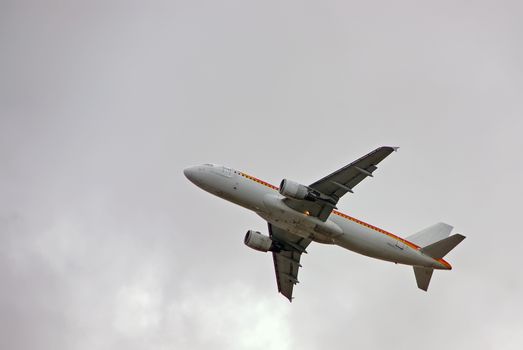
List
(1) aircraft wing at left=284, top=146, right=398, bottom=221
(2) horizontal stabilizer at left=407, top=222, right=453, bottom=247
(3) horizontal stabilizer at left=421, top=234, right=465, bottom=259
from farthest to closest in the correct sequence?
(2) horizontal stabilizer at left=407, top=222, right=453, bottom=247
(3) horizontal stabilizer at left=421, top=234, right=465, bottom=259
(1) aircraft wing at left=284, top=146, right=398, bottom=221

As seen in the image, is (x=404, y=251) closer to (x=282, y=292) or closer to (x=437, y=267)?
(x=437, y=267)

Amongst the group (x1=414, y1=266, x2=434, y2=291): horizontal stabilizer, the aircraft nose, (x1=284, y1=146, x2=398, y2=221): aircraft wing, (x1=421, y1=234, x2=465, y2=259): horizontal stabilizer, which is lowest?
(x1=414, y1=266, x2=434, y2=291): horizontal stabilizer

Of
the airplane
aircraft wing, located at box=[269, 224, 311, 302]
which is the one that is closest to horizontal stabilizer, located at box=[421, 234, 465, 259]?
the airplane

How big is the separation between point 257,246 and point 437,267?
54.8 feet

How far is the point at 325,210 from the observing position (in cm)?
5875

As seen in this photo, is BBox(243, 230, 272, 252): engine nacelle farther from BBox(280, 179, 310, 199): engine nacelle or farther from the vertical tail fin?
the vertical tail fin

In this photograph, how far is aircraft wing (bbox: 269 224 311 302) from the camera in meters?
68.6

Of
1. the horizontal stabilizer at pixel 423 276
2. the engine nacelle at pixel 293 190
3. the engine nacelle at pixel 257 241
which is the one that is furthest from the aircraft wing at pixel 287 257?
the engine nacelle at pixel 293 190

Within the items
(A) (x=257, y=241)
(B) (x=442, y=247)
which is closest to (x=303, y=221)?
(A) (x=257, y=241)

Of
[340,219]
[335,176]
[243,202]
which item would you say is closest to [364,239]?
[340,219]

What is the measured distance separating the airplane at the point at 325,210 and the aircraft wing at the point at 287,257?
24.1 ft

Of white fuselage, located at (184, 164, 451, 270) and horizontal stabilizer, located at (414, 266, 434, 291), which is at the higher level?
white fuselage, located at (184, 164, 451, 270)

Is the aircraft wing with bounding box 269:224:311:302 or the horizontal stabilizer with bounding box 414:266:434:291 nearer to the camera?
the horizontal stabilizer with bounding box 414:266:434:291

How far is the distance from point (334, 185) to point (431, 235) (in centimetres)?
1321
